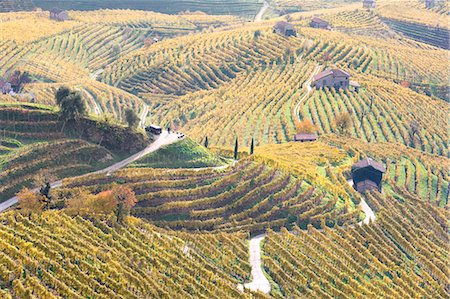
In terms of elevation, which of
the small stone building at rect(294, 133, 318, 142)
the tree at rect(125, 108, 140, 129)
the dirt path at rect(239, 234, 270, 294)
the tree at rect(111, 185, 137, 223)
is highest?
the tree at rect(125, 108, 140, 129)

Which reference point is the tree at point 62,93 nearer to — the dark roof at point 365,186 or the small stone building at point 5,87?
the dark roof at point 365,186

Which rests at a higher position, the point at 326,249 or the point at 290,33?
the point at 290,33

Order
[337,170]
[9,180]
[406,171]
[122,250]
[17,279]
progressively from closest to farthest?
[17,279] < [122,250] < [9,180] < [337,170] < [406,171]

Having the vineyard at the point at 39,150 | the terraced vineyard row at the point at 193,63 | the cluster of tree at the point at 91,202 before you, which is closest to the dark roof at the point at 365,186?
the vineyard at the point at 39,150

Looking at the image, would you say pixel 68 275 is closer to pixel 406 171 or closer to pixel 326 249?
pixel 326 249

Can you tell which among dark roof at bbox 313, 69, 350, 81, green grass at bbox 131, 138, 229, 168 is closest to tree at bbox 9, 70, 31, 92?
dark roof at bbox 313, 69, 350, 81

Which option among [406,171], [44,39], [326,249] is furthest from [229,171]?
[44,39]

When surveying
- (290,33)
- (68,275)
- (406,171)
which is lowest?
(406,171)

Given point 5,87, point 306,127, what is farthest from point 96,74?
point 306,127

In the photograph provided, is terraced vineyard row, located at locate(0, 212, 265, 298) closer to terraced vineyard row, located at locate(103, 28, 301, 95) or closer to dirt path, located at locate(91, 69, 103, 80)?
terraced vineyard row, located at locate(103, 28, 301, 95)
